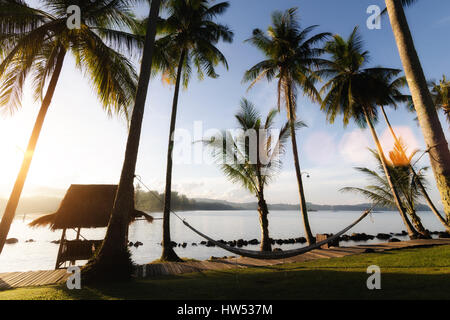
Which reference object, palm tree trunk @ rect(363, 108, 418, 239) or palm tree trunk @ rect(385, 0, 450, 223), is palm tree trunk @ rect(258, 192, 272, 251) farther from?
palm tree trunk @ rect(385, 0, 450, 223)

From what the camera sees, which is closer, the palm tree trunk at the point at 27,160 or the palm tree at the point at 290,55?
the palm tree trunk at the point at 27,160

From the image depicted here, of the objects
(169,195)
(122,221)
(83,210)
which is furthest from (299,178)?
(83,210)

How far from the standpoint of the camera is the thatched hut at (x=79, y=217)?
26.8ft

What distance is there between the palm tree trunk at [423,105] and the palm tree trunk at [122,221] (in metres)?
5.03

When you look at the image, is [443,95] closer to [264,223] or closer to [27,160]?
[264,223]

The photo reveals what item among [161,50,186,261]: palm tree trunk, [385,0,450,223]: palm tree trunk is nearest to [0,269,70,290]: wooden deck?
[161,50,186,261]: palm tree trunk

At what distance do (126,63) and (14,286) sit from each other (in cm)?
632

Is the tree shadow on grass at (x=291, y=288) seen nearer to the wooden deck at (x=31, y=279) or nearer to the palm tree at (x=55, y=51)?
the wooden deck at (x=31, y=279)

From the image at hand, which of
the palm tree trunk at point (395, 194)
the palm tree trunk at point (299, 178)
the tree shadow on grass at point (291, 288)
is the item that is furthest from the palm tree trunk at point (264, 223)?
the palm tree trunk at point (395, 194)

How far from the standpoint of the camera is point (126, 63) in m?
7.09

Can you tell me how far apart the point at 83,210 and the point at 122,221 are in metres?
4.98

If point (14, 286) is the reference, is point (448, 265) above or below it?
above
